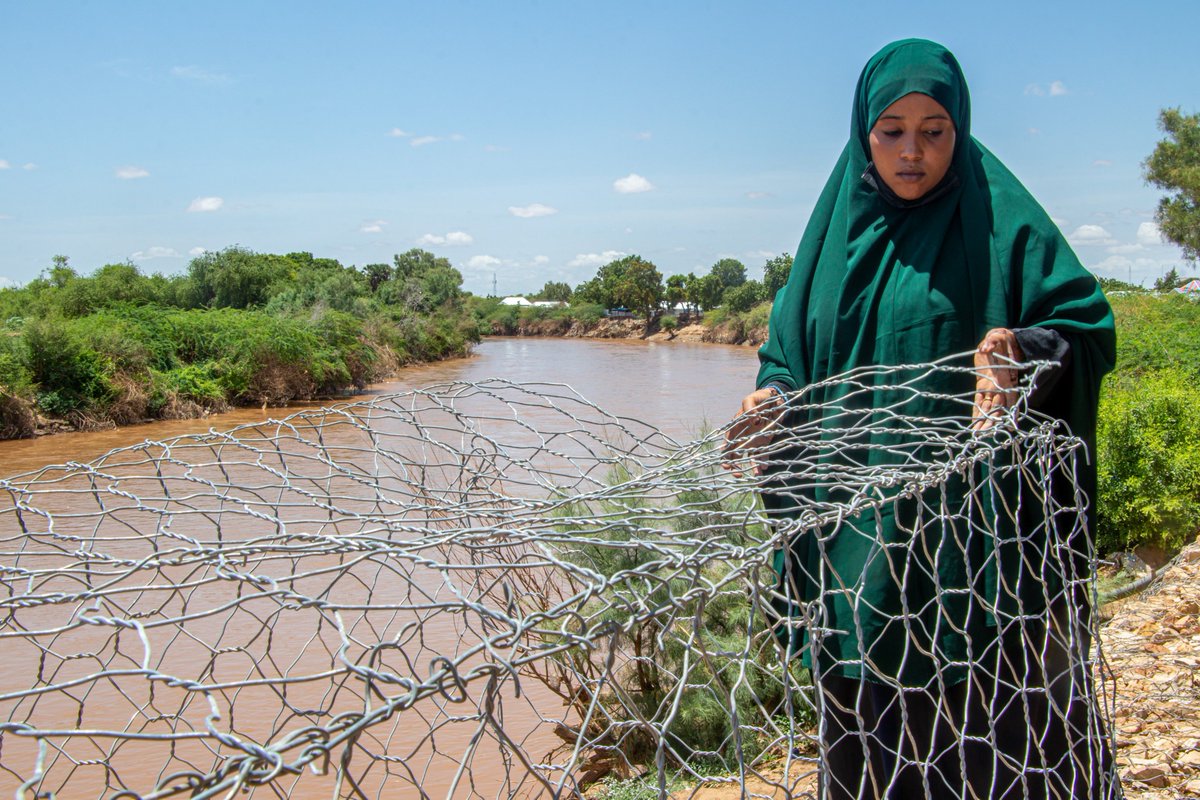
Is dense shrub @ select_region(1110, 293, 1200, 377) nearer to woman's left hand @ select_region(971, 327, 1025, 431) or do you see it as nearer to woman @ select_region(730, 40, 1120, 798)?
woman @ select_region(730, 40, 1120, 798)

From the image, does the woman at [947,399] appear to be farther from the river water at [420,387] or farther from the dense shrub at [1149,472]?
the dense shrub at [1149,472]

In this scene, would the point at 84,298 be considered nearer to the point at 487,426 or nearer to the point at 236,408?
the point at 236,408

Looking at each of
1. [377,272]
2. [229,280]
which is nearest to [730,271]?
[377,272]

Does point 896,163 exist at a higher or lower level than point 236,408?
higher

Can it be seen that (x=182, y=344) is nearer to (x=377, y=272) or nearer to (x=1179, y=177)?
(x=1179, y=177)

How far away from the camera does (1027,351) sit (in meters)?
1.68

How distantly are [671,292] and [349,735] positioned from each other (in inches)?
2374

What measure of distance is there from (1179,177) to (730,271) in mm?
45332

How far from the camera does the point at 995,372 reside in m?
1.66

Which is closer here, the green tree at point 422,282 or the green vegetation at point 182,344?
the green vegetation at point 182,344

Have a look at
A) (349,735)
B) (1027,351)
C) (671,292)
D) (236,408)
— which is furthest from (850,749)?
(671,292)

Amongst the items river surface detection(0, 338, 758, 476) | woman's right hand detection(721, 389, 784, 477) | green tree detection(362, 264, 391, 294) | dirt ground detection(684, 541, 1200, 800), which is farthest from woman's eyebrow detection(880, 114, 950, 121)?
green tree detection(362, 264, 391, 294)

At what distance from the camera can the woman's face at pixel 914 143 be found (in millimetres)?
1782

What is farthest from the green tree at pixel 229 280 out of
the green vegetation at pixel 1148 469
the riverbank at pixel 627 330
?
the green vegetation at pixel 1148 469
